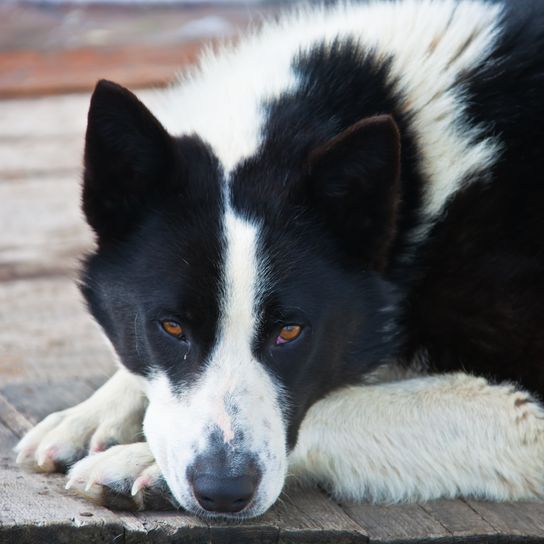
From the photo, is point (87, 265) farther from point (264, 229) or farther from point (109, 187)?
point (264, 229)

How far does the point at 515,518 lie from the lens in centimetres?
310

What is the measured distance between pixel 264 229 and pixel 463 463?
0.79m

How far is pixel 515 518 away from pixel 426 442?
0.31m

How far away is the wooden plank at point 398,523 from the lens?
291cm

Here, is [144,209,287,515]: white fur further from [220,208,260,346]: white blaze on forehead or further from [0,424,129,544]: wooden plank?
[0,424,129,544]: wooden plank

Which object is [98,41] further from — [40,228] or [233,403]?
[233,403]

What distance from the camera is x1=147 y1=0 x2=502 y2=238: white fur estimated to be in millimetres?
3398

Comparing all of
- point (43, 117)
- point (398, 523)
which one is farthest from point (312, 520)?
point (43, 117)

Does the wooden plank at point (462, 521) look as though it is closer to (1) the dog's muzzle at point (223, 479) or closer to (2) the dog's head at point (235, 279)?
(2) the dog's head at point (235, 279)

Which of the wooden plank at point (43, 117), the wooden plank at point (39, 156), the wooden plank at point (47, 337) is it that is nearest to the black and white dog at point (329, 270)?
the wooden plank at point (47, 337)

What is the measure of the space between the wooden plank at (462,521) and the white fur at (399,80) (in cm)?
72

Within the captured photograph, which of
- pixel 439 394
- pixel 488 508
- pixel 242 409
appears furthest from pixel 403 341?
pixel 242 409

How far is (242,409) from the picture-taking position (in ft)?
9.40

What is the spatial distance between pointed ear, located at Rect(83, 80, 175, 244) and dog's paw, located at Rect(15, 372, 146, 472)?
0.48m
